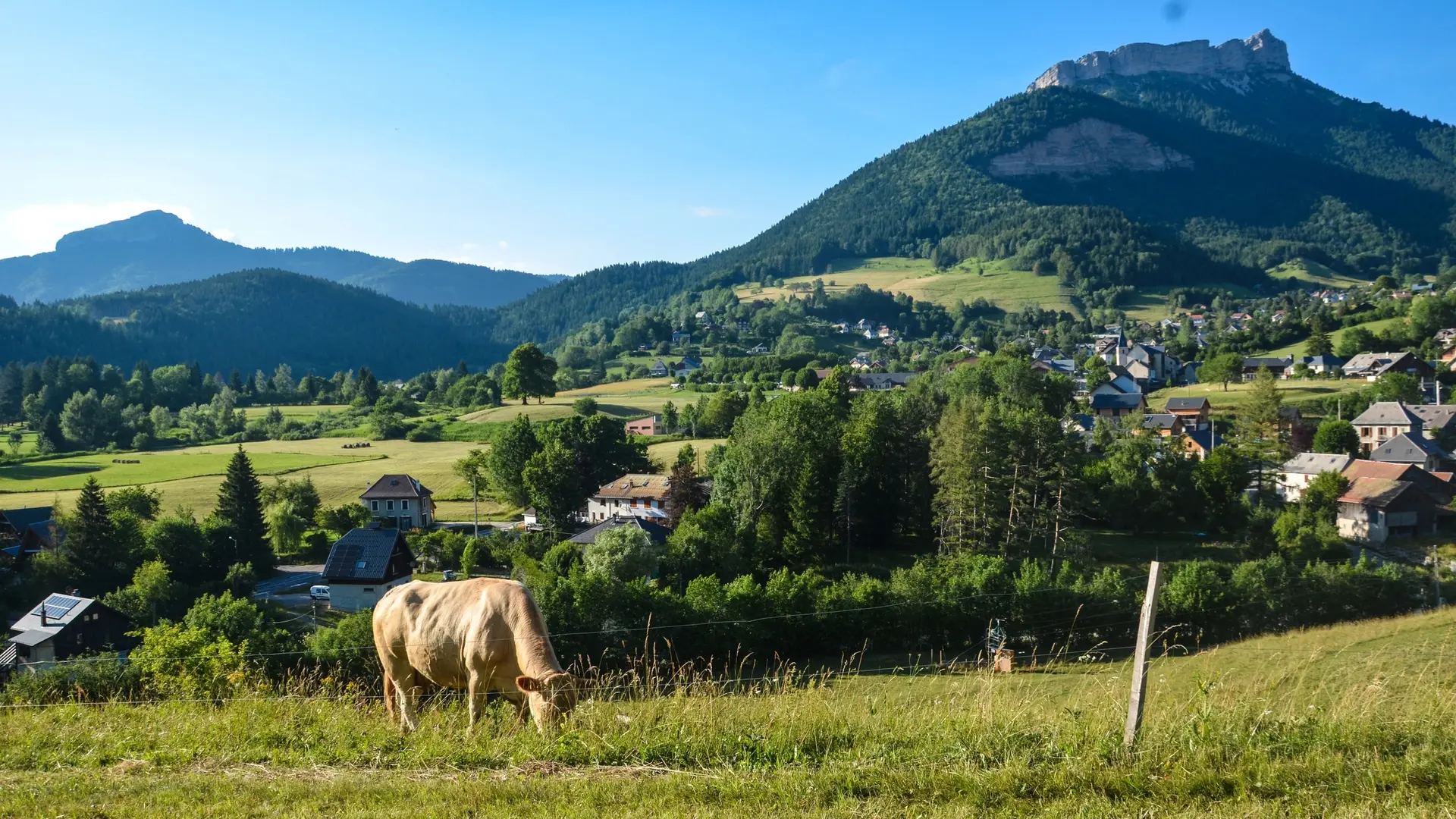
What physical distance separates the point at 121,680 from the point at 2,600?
3496cm

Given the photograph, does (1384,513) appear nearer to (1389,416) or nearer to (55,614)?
(1389,416)

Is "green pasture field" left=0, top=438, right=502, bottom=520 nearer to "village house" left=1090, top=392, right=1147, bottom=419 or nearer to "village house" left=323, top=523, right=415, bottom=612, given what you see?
"village house" left=323, top=523, right=415, bottom=612

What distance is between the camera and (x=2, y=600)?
39844 millimetres

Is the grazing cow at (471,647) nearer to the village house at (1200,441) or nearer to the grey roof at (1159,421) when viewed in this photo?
the village house at (1200,441)

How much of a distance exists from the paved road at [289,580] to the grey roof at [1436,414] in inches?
2859

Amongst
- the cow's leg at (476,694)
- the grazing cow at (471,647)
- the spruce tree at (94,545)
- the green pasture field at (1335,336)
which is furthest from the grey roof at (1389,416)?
the spruce tree at (94,545)

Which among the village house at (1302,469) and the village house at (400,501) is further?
the village house at (400,501)

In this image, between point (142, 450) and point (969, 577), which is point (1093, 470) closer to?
point (969, 577)

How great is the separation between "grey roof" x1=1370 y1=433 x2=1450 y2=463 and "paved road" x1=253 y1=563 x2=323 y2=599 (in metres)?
62.3

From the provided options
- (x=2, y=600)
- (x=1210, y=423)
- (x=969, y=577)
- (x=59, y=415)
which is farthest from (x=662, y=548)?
(x=59, y=415)

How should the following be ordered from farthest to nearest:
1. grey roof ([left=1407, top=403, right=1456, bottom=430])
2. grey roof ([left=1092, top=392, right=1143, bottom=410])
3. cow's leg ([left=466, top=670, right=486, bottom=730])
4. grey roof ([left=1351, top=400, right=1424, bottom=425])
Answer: grey roof ([left=1092, top=392, right=1143, bottom=410])
grey roof ([left=1407, top=403, right=1456, bottom=430])
grey roof ([left=1351, top=400, right=1424, bottom=425])
cow's leg ([left=466, top=670, right=486, bottom=730])

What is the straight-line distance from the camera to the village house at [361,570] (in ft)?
133

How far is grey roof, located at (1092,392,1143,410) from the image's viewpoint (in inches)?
3261

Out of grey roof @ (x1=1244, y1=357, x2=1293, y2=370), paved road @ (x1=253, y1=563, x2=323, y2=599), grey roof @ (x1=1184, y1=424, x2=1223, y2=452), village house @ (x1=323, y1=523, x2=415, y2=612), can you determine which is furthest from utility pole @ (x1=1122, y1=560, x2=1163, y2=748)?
grey roof @ (x1=1244, y1=357, x2=1293, y2=370)
